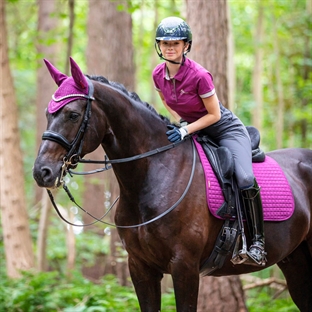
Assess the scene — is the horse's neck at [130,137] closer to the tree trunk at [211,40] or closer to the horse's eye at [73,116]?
the horse's eye at [73,116]

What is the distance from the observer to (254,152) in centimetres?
516

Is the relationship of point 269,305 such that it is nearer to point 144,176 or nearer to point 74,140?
point 144,176

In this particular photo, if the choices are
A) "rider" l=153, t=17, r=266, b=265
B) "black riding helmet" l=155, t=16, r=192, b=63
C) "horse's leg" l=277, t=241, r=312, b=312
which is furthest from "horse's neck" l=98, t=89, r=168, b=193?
"horse's leg" l=277, t=241, r=312, b=312

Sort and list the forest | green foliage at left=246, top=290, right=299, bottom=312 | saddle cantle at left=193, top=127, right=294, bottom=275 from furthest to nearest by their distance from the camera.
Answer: green foliage at left=246, top=290, right=299, bottom=312
the forest
saddle cantle at left=193, top=127, right=294, bottom=275

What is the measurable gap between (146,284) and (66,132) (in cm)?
161

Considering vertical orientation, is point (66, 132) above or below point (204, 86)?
below

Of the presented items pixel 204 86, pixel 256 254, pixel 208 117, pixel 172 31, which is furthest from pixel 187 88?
pixel 256 254

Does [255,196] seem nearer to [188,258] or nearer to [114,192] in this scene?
[188,258]

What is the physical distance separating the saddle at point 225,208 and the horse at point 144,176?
0.07m

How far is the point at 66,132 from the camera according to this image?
396 centimetres

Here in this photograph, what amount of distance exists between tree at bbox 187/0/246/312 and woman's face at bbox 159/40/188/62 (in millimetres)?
2605

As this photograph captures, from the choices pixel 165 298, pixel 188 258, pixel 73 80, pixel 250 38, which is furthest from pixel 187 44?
pixel 250 38

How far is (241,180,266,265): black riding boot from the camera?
4691 mm

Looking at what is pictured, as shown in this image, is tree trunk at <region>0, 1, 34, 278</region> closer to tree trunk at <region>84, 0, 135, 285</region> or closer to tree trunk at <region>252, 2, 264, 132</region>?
tree trunk at <region>84, 0, 135, 285</region>
